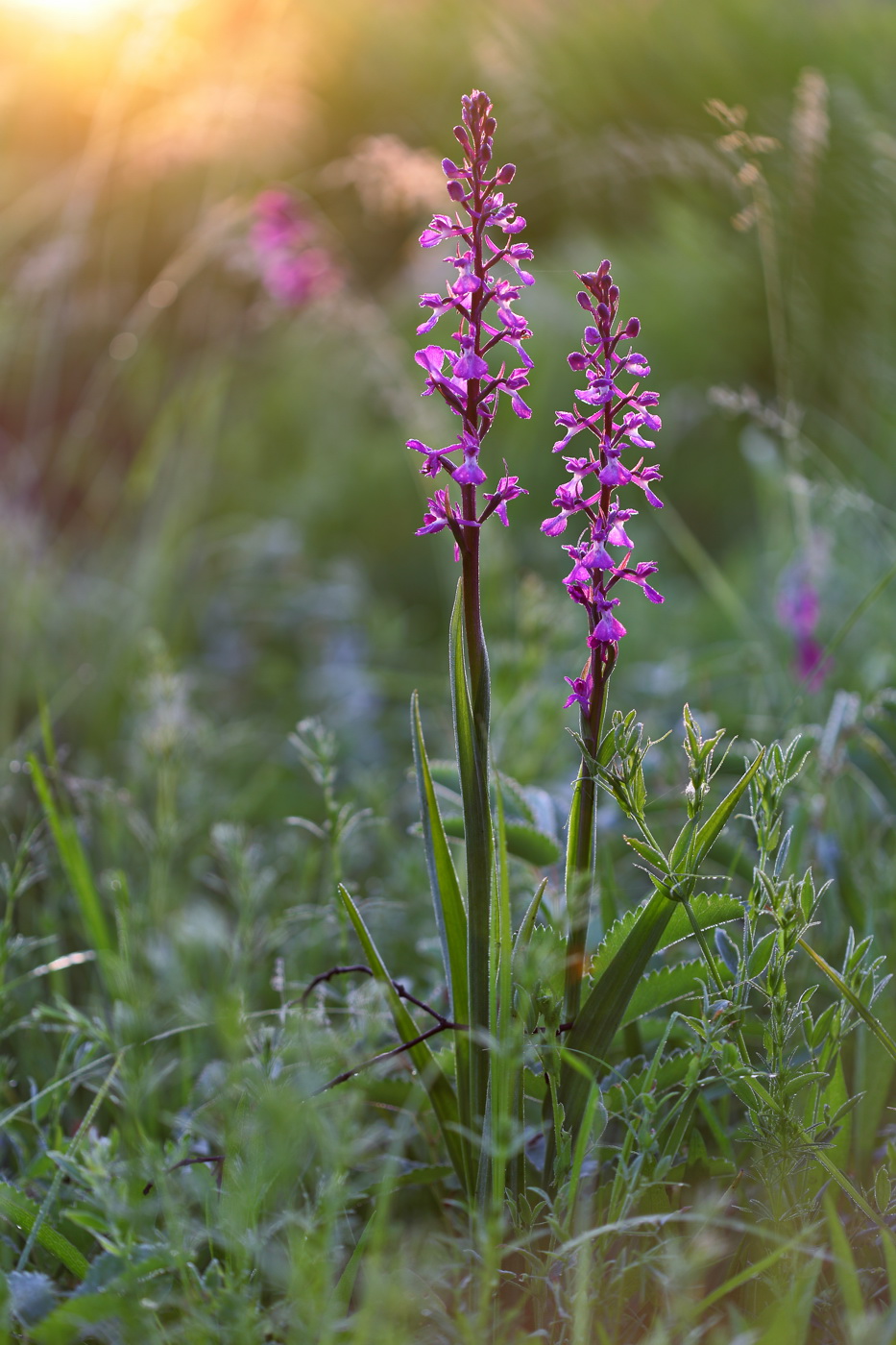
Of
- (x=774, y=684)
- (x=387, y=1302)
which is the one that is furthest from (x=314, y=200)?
(x=387, y=1302)

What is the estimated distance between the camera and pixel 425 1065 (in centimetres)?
85

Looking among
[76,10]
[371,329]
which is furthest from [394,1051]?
[76,10]

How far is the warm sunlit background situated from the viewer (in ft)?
6.19

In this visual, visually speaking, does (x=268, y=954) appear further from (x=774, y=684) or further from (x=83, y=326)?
(x=83, y=326)

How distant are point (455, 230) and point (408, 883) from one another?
860 mm

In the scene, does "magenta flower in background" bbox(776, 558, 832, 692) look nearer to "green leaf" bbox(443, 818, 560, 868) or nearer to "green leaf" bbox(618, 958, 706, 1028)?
"green leaf" bbox(443, 818, 560, 868)

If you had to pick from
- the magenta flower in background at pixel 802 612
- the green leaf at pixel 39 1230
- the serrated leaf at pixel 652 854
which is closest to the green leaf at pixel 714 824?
the serrated leaf at pixel 652 854

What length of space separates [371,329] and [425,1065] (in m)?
1.40

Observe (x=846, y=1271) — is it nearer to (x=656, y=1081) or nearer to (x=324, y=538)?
(x=656, y=1081)

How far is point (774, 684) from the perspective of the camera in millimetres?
1632

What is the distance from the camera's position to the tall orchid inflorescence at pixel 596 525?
73cm

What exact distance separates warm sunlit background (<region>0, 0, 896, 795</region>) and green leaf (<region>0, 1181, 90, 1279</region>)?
85cm

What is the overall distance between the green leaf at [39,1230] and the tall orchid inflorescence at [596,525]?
435mm

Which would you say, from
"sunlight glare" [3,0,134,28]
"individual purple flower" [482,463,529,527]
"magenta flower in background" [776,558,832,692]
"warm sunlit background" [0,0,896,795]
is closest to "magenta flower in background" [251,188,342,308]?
"warm sunlit background" [0,0,896,795]
